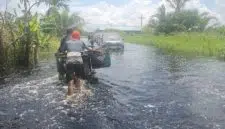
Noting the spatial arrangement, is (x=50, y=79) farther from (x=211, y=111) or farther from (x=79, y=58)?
(x=211, y=111)

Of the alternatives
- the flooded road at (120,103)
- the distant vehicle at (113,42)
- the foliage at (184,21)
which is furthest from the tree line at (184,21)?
the flooded road at (120,103)

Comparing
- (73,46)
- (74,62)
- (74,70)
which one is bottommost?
(74,70)

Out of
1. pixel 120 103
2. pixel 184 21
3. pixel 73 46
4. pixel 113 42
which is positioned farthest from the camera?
pixel 184 21

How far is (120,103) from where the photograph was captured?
10695 mm

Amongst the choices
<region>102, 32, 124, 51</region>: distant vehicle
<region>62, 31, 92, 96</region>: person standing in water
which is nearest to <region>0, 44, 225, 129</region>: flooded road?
<region>62, 31, 92, 96</region>: person standing in water

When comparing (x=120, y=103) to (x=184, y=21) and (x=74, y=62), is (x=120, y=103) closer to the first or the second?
(x=74, y=62)

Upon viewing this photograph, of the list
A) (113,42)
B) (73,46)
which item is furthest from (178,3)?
(73,46)

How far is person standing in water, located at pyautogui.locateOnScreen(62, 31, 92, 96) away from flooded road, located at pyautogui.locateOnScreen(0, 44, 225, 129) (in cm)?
45

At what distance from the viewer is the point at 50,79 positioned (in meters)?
15.5

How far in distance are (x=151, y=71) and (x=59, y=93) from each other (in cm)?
703

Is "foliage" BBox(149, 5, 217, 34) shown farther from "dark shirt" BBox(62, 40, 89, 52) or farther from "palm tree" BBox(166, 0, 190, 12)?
"dark shirt" BBox(62, 40, 89, 52)

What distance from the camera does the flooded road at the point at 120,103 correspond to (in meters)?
8.57

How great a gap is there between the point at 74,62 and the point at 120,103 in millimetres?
2327

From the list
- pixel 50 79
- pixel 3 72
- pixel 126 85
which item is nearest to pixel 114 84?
pixel 126 85
